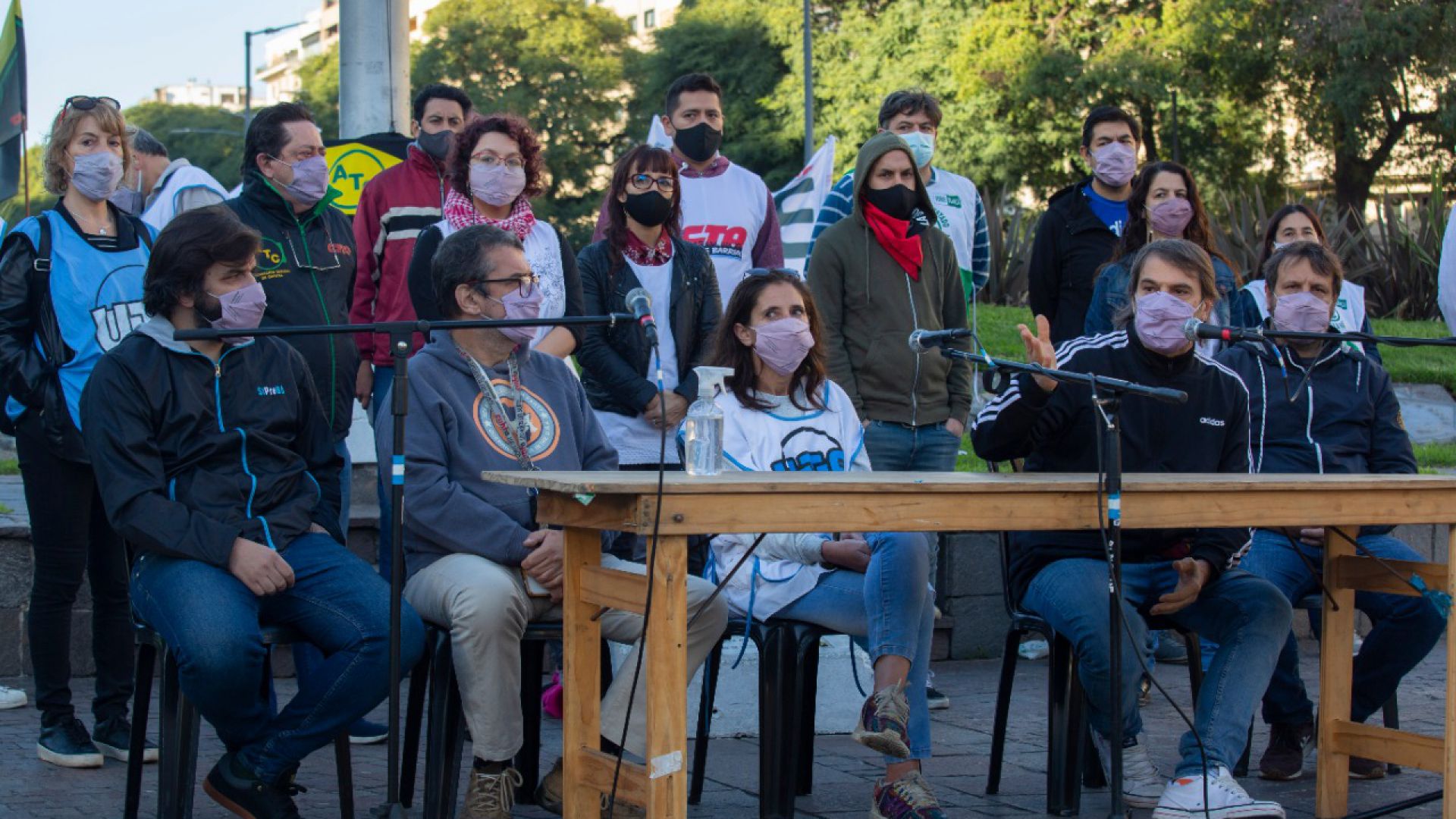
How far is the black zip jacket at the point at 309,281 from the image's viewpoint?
216 inches

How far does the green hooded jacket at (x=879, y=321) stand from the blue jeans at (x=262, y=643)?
87.6 inches

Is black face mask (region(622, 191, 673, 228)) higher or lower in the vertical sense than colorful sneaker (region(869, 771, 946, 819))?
higher

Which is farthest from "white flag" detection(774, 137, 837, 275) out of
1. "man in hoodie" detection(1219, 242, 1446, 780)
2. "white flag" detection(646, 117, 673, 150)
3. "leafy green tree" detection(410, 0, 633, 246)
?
"leafy green tree" detection(410, 0, 633, 246)

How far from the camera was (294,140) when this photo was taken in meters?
5.59

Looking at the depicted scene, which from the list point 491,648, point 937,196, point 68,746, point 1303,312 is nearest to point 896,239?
point 937,196

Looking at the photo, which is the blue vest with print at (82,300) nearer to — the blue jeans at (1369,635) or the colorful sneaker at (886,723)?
the colorful sneaker at (886,723)

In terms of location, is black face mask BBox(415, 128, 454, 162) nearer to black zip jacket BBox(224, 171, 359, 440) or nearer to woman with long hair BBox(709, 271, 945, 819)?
black zip jacket BBox(224, 171, 359, 440)

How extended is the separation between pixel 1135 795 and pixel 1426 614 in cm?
116

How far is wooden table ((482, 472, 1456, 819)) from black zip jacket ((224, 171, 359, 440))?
4.82 feet

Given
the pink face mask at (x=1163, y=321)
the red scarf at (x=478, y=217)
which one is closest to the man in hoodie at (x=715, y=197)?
the red scarf at (x=478, y=217)

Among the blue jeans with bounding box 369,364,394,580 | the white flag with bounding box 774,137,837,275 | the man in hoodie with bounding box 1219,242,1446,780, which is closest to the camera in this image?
the blue jeans with bounding box 369,364,394,580

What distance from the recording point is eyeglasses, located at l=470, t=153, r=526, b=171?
5.71 m

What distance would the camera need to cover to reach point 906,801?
4367 mm

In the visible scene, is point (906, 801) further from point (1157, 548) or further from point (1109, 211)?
point (1109, 211)
